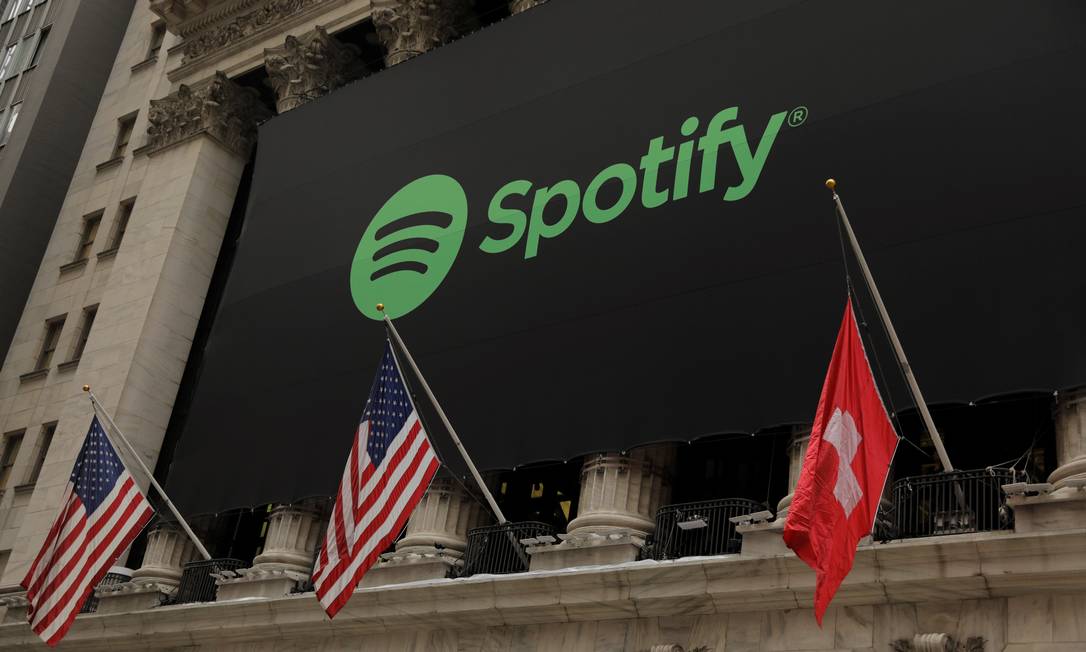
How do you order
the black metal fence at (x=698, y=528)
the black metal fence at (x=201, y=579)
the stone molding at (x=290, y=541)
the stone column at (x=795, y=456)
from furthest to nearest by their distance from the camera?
1. the black metal fence at (x=201, y=579)
2. the stone molding at (x=290, y=541)
3. the black metal fence at (x=698, y=528)
4. the stone column at (x=795, y=456)

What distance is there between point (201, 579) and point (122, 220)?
53.1ft

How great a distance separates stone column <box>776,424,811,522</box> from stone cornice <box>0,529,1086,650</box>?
4.35ft

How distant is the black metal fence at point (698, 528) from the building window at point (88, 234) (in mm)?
26383

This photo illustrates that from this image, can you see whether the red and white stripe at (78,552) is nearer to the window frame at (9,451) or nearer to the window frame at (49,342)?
the window frame at (9,451)

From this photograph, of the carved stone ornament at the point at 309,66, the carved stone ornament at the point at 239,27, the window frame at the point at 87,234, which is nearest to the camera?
the carved stone ornament at the point at 309,66

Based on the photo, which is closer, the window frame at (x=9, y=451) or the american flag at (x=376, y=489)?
the american flag at (x=376, y=489)

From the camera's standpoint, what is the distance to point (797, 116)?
82.2ft

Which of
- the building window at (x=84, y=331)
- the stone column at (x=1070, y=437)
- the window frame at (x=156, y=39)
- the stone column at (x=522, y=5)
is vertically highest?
the window frame at (x=156, y=39)

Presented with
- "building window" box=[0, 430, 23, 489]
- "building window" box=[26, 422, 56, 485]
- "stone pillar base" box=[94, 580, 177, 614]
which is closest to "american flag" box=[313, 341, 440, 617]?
"stone pillar base" box=[94, 580, 177, 614]

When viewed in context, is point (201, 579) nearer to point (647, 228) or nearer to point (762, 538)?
point (647, 228)

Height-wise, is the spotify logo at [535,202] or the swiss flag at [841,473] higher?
the spotify logo at [535,202]

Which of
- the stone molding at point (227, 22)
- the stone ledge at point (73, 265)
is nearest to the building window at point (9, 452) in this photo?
the stone ledge at point (73, 265)

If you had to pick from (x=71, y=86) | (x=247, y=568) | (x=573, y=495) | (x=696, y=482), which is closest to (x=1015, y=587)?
(x=696, y=482)

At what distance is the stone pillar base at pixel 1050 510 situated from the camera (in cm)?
1784
